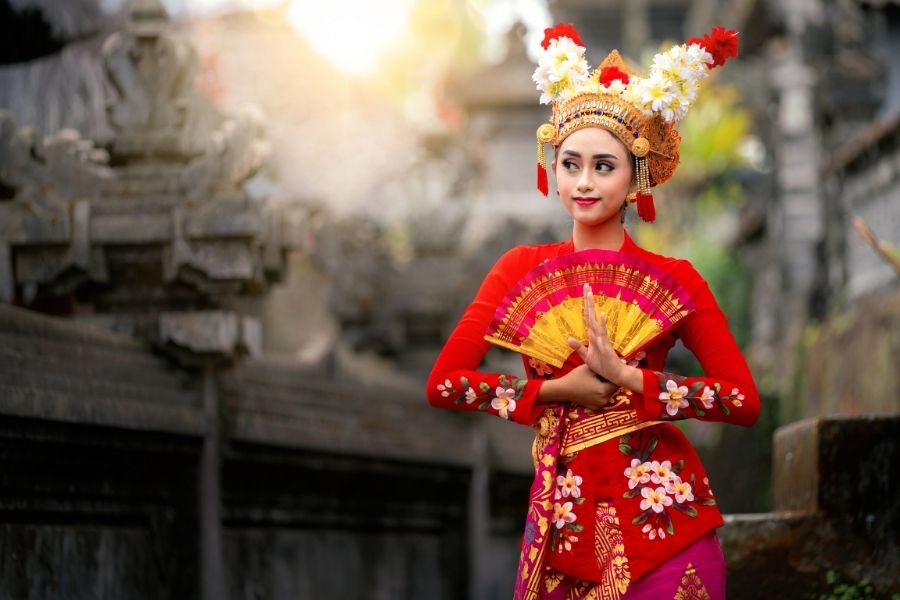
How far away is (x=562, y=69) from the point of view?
4.41 meters

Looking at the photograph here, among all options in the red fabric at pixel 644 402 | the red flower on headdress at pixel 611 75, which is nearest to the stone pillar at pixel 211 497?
the red fabric at pixel 644 402

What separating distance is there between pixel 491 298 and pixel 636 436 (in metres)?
0.54

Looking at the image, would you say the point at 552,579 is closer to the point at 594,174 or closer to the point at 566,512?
the point at 566,512

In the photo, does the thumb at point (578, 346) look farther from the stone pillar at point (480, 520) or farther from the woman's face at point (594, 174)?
the stone pillar at point (480, 520)

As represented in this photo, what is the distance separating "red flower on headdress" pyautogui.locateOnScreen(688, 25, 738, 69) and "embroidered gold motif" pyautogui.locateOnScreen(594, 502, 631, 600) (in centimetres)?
122

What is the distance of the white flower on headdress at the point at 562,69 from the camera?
4398mm

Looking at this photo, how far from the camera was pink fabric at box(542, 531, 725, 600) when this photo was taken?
4.14 meters

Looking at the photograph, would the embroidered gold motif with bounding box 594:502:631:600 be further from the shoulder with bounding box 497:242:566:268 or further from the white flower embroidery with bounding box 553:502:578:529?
the shoulder with bounding box 497:242:566:268

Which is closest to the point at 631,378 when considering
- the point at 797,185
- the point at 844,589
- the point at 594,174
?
the point at 594,174

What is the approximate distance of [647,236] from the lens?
24.9 meters

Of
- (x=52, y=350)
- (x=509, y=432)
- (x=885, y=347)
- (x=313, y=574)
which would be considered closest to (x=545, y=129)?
(x=52, y=350)

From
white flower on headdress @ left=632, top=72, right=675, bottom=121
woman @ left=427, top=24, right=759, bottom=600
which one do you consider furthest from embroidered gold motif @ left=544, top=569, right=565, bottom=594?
white flower on headdress @ left=632, top=72, right=675, bottom=121

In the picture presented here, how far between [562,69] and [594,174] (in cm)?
30

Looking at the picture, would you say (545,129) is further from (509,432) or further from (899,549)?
(509,432)
